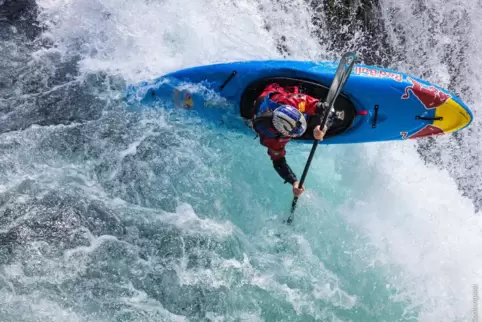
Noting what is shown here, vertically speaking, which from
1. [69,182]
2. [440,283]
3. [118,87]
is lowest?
[440,283]

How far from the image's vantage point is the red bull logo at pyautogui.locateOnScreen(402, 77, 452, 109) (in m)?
5.43

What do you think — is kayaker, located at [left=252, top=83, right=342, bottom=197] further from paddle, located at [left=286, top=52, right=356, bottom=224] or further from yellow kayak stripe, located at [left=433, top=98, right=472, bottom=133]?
yellow kayak stripe, located at [left=433, top=98, right=472, bottom=133]

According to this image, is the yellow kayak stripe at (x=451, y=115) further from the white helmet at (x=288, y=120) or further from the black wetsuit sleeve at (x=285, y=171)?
the white helmet at (x=288, y=120)

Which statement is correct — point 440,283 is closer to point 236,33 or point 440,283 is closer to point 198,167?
point 198,167

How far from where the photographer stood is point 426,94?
17.9 ft

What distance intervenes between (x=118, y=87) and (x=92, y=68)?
0.49 meters

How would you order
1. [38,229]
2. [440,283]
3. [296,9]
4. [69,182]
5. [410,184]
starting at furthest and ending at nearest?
[296,9]
[410,184]
[440,283]
[69,182]
[38,229]

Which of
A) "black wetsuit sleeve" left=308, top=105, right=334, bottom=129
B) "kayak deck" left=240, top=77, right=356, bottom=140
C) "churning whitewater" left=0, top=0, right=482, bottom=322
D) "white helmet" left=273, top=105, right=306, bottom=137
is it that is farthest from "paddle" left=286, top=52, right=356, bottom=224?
"churning whitewater" left=0, top=0, right=482, bottom=322

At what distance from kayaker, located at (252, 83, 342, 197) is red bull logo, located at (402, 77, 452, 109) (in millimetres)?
1068

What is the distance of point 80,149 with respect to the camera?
5.54m

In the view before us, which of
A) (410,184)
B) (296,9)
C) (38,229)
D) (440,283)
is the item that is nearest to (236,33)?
(296,9)

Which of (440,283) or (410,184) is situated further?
(410,184)

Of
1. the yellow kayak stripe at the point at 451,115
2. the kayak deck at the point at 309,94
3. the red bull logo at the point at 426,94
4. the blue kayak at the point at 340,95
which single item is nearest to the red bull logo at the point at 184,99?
the blue kayak at the point at 340,95

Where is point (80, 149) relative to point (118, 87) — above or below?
below
